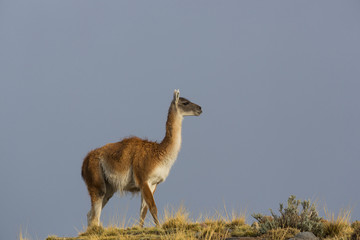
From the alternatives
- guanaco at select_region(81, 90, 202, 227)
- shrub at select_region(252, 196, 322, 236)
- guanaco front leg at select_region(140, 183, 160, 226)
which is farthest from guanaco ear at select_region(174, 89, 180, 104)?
shrub at select_region(252, 196, 322, 236)

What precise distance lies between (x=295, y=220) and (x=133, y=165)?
490 cm

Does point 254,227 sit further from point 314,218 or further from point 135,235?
point 135,235

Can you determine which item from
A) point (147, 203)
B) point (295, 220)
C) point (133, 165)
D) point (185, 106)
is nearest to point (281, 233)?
point (295, 220)

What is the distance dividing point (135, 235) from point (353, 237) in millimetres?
4435

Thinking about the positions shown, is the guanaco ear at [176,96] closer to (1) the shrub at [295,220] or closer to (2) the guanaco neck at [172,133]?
(2) the guanaco neck at [172,133]

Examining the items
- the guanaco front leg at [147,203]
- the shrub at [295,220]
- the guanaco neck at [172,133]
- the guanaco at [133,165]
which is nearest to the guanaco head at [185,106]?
the guanaco at [133,165]

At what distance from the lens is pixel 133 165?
537 inches

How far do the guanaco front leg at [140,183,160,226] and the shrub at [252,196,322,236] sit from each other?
3.19 metres

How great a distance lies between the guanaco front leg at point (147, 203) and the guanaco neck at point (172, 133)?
4.13 ft

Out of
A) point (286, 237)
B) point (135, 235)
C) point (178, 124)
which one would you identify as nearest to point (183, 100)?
point (178, 124)

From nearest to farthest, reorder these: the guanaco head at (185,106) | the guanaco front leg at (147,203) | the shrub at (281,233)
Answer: the shrub at (281,233)
the guanaco front leg at (147,203)
the guanaco head at (185,106)

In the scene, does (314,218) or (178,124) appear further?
(178,124)

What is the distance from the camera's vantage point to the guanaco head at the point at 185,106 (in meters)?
14.5

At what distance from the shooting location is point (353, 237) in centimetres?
952
